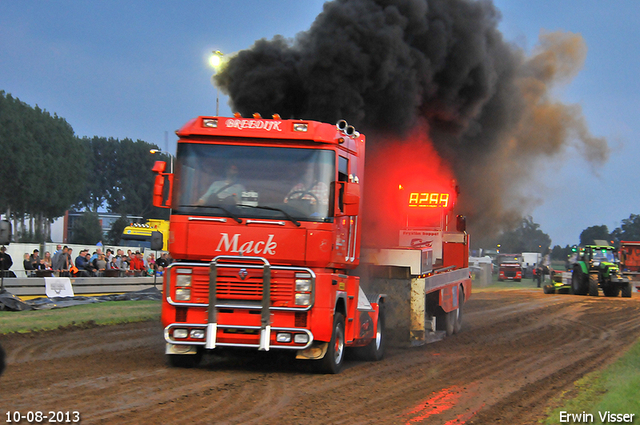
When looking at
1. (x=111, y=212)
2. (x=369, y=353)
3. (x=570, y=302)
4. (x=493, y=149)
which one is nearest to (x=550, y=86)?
(x=493, y=149)

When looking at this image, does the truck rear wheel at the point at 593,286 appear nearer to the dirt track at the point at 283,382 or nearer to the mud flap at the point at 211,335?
the dirt track at the point at 283,382

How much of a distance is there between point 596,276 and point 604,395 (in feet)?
86.2

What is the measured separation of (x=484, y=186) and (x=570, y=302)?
21.2ft

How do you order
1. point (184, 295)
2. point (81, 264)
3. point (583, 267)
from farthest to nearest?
1. point (583, 267)
2. point (81, 264)
3. point (184, 295)

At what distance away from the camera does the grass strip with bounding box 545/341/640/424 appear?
258 inches

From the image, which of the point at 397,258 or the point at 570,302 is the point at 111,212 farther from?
the point at 397,258

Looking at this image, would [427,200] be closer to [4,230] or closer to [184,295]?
[184,295]

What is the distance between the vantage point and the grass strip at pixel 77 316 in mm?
13281

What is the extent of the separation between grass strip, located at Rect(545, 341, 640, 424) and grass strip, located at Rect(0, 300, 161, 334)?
30.9ft

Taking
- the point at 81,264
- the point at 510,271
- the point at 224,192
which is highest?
the point at 224,192

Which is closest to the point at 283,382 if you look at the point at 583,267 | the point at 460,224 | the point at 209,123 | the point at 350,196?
the point at 350,196

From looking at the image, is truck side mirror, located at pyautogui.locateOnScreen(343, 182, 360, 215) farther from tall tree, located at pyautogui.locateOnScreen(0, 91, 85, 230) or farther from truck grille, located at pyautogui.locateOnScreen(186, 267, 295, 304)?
tall tree, located at pyautogui.locateOnScreen(0, 91, 85, 230)

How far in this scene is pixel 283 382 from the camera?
813cm

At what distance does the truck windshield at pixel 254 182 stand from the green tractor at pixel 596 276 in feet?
86.5
